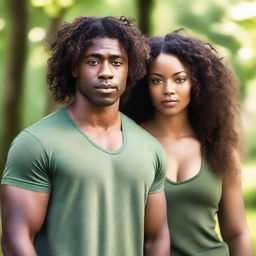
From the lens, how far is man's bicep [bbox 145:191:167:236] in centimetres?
378

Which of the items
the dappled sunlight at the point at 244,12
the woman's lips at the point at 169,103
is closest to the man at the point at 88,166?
the woman's lips at the point at 169,103

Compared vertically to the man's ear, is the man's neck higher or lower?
lower

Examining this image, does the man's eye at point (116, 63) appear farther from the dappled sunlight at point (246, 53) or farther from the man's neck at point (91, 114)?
the dappled sunlight at point (246, 53)

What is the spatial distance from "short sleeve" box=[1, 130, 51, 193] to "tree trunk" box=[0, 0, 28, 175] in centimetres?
517

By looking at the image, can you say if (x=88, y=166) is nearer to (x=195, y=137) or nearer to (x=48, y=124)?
(x=48, y=124)

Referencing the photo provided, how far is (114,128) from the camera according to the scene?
12.4 ft

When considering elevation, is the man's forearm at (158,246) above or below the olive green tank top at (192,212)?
below

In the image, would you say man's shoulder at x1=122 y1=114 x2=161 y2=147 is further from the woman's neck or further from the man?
the woman's neck

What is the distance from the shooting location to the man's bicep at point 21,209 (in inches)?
137

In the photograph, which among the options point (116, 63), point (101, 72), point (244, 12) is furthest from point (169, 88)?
point (244, 12)

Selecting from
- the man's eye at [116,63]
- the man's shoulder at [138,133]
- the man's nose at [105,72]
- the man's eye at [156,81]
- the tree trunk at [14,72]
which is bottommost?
the man's shoulder at [138,133]

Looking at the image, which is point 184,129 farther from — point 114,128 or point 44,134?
point 44,134

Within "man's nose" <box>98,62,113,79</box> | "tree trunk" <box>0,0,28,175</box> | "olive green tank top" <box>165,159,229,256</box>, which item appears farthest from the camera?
"tree trunk" <box>0,0,28,175</box>

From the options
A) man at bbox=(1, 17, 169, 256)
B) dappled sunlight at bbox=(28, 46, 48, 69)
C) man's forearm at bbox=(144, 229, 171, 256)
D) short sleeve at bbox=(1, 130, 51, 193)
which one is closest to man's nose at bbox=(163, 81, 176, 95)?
man at bbox=(1, 17, 169, 256)
